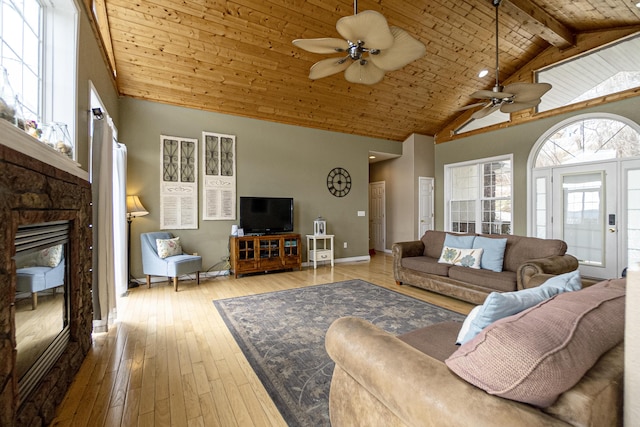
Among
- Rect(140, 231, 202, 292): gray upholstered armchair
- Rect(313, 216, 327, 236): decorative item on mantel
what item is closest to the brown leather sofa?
Rect(140, 231, 202, 292): gray upholstered armchair

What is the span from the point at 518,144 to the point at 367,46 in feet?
16.0

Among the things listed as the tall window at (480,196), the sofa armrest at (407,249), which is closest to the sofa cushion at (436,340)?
the sofa armrest at (407,249)

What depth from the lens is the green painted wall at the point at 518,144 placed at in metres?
4.48

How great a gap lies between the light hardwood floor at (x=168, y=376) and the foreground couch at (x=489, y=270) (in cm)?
25

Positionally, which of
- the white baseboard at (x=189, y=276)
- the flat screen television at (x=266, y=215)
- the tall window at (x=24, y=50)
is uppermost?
the tall window at (x=24, y=50)

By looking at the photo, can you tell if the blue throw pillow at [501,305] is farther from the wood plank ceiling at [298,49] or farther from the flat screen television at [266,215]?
the flat screen television at [266,215]

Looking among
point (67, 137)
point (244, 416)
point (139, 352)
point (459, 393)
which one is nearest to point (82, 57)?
point (67, 137)

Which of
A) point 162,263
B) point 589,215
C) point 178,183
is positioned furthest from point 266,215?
point 589,215

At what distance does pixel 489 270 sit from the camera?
11.4 ft

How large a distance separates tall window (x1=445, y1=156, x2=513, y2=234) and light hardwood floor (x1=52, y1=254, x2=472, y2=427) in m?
3.51

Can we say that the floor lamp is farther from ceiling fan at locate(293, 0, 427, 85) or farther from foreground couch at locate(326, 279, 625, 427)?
foreground couch at locate(326, 279, 625, 427)

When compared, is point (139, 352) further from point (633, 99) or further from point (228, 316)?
point (633, 99)

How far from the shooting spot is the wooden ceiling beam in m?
4.02

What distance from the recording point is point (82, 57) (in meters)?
2.49
